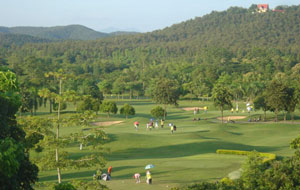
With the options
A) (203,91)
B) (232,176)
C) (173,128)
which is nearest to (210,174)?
(232,176)

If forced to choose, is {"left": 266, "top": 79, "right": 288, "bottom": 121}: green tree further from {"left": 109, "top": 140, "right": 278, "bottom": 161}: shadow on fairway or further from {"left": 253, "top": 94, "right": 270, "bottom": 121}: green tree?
{"left": 109, "top": 140, "right": 278, "bottom": 161}: shadow on fairway

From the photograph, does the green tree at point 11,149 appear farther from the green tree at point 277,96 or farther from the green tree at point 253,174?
the green tree at point 277,96

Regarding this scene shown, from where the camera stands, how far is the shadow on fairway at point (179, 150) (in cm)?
4557

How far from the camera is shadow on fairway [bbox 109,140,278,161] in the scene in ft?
149

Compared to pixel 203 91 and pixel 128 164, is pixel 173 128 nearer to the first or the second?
pixel 128 164

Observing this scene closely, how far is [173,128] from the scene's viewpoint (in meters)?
61.2

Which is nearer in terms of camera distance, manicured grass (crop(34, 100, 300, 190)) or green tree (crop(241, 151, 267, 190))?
green tree (crop(241, 151, 267, 190))

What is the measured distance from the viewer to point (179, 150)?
48750mm

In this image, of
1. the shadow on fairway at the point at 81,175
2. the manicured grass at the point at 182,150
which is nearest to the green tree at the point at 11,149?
the manicured grass at the point at 182,150

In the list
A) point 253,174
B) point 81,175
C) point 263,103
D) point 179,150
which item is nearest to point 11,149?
point 253,174

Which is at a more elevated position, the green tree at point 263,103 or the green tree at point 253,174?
the green tree at point 263,103

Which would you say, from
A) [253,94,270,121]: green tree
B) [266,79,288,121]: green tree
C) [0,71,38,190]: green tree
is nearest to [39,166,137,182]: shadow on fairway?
[0,71,38,190]: green tree

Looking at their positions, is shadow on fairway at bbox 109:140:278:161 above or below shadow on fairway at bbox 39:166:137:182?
above

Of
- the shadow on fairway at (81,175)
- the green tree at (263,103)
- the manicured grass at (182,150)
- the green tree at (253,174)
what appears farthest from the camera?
the green tree at (263,103)
